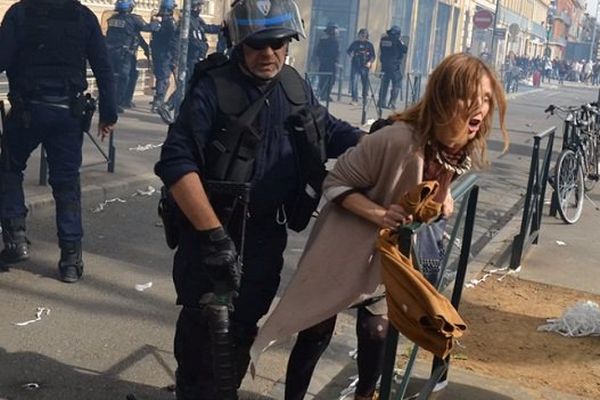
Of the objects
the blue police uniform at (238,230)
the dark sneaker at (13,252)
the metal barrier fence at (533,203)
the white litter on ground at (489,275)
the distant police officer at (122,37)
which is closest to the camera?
the blue police uniform at (238,230)

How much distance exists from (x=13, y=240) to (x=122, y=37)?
28.8 ft

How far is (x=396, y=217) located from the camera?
2557 millimetres

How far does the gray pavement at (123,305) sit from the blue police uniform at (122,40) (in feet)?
17.1

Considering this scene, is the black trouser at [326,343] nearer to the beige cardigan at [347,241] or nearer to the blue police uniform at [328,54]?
the beige cardigan at [347,241]

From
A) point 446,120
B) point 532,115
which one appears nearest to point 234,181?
point 446,120

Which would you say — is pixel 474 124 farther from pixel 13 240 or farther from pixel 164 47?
pixel 164 47

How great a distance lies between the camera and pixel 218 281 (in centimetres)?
Result: 265

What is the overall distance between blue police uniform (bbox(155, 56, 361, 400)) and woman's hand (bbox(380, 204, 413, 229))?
1.52 ft

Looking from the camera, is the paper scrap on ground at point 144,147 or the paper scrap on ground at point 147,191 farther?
the paper scrap on ground at point 144,147

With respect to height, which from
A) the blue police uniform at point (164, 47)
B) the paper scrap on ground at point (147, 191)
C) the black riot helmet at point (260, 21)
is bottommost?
the paper scrap on ground at point (147, 191)

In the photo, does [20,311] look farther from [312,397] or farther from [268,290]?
[268,290]

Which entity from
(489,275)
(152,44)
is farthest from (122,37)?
(489,275)

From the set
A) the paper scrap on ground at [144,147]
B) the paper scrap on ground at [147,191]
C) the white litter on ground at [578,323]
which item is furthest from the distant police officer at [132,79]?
the white litter on ground at [578,323]

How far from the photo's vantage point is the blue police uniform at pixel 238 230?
2.66m
